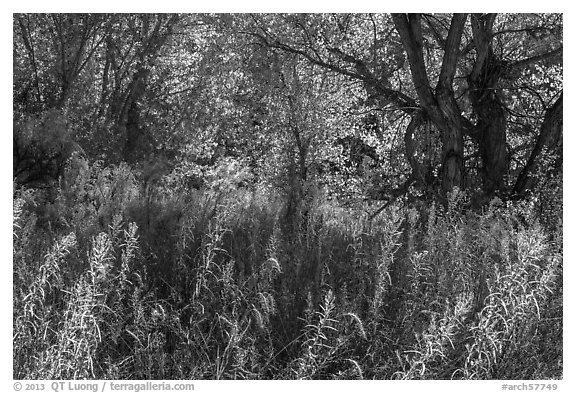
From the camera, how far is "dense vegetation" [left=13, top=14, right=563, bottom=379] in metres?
3.41

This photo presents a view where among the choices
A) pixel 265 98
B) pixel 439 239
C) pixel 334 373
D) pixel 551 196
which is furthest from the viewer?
pixel 265 98

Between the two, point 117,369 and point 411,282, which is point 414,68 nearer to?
point 411,282

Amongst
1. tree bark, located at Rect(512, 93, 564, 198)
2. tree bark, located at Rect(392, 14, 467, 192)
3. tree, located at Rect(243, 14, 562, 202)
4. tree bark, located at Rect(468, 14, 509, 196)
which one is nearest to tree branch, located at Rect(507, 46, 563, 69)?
tree, located at Rect(243, 14, 562, 202)

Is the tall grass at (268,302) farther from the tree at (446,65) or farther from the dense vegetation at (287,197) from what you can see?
the tree at (446,65)

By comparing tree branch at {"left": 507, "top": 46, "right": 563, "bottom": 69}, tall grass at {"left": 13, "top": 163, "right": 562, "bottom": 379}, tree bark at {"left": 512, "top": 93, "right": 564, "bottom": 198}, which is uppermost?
tree branch at {"left": 507, "top": 46, "right": 563, "bottom": 69}

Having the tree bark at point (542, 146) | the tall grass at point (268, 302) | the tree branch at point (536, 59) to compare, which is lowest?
the tall grass at point (268, 302)

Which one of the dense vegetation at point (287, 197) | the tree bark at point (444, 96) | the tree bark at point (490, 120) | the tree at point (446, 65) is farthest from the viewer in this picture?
the tree bark at point (490, 120)

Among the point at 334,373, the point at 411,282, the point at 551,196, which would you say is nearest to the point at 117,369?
the point at 334,373

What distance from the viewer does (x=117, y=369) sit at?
3.29 m

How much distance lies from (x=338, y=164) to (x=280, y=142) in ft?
3.67

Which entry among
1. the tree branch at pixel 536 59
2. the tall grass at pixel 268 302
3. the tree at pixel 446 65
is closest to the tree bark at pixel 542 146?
the tree at pixel 446 65

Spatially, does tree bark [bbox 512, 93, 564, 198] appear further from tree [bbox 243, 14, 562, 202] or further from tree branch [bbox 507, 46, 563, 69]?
tree branch [bbox 507, 46, 563, 69]

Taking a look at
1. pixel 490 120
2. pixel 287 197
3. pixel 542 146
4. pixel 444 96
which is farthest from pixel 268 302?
pixel 490 120

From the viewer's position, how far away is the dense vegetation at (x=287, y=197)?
341cm
